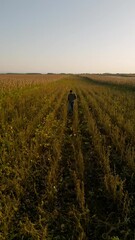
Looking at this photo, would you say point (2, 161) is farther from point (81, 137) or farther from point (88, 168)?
point (81, 137)

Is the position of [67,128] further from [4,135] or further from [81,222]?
[81,222]

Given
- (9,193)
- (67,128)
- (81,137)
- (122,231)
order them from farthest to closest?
(67,128) < (81,137) < (9,193) < (122,231)

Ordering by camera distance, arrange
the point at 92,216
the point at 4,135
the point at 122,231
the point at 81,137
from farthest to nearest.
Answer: the point at 81,137 < the point at 4,135 < the point at 92,216 < the point at 122,231

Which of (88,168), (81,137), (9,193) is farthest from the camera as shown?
(81,137)

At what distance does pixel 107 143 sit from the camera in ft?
30.2

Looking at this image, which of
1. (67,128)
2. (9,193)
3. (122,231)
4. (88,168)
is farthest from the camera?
(67,128)

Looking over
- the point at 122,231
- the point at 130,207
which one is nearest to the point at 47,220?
the point at 122,231

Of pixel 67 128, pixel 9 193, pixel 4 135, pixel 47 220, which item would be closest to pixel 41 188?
pixel 9 193

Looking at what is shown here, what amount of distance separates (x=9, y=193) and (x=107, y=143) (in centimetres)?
438

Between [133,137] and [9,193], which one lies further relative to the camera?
[133,137]

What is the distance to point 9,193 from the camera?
568cm

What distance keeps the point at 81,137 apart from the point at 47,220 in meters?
5.37

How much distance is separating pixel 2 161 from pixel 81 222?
3219 mm

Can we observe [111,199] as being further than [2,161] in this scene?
No
